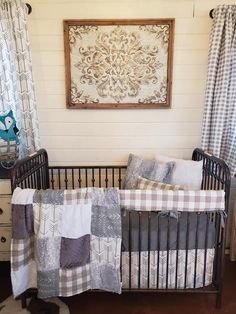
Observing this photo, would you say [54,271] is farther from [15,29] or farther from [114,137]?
[15,29]

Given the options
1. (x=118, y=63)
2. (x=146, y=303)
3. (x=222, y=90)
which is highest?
(x=118, y=63)

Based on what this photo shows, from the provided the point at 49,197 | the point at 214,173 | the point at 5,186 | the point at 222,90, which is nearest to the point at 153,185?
the point at 214,173

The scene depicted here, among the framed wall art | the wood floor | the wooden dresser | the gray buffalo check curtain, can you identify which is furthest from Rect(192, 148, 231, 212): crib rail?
the wooden dresser

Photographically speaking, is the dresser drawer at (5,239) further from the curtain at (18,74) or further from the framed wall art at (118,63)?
the framed wall art at (118,63)

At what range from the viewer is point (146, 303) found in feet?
5.99

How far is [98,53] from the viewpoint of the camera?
2.29m

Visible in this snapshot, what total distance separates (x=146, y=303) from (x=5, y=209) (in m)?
1.16

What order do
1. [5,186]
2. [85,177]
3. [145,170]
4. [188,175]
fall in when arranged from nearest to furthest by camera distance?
1. [5,186]
2. [188,175]
3. [145,170]
4. [85,177]

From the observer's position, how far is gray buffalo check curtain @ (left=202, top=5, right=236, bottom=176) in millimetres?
2123

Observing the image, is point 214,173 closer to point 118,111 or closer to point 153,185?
point 153,185

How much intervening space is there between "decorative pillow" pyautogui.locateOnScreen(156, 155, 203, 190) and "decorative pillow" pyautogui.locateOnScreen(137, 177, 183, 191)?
14 cm

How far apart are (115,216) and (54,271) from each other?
0.47 metres

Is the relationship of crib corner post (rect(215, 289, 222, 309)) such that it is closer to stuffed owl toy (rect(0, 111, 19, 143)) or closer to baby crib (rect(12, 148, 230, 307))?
baby crib (rect(12, 148, 230, 307))

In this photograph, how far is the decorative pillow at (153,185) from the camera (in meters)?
1.97
